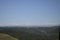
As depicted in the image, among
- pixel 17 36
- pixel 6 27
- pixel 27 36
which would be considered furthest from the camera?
pixel 27 36

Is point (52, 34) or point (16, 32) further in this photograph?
point (52, 34)

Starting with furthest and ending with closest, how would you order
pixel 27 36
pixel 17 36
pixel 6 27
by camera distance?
pixel 27 36
pixel 17 36
pixel 6 27

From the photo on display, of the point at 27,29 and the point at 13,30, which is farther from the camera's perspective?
the point at 27,29

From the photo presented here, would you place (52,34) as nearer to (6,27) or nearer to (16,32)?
(16,32)

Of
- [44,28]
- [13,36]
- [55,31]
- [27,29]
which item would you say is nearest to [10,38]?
[13,36]

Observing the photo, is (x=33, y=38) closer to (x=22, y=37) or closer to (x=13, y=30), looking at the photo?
(x=22, y=37)

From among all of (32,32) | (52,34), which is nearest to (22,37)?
(32,32)

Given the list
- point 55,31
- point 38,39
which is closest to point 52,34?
point 55,31

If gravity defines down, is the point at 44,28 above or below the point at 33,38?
above
